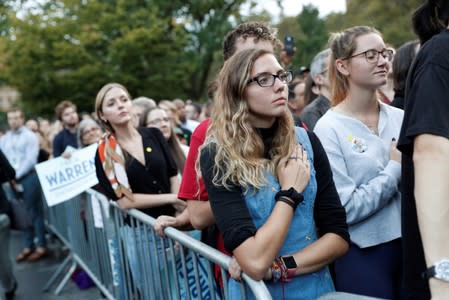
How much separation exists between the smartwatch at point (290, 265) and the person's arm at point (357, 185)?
652mm

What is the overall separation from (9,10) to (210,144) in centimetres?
2883

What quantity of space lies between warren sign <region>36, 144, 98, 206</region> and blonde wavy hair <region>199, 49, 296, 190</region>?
134 inches

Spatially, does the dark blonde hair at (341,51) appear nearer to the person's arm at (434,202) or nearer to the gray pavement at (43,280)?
the person's arm at (434,202)

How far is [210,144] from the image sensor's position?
2.21 m

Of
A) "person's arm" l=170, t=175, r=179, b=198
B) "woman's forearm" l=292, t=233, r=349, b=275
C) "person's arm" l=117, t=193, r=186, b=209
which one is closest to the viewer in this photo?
"woman's forearm" l=292, t=233, r=349, b=275

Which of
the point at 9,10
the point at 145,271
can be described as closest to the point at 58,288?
the point at 145,271

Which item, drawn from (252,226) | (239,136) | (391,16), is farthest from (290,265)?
(391,16)

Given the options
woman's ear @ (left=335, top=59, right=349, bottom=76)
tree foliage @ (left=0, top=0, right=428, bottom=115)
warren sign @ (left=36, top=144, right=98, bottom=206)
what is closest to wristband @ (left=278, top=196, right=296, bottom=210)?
woman's ear @ (left=335, top=59, right=349, bottom=76)

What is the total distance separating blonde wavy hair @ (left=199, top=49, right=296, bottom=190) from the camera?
2.07 meters

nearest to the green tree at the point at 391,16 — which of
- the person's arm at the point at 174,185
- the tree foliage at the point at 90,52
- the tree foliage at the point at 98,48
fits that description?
the tree foliage at the point at 98,48

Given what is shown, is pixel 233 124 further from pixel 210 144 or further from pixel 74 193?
pixel 74 193

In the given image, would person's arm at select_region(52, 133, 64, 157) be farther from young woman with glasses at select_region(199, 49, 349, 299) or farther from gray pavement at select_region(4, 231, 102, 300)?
young woman with glasses at select_region(199, 49, 349, 299)

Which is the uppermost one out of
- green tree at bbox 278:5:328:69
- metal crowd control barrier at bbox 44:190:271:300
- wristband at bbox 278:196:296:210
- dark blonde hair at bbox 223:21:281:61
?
green tree at bbox 278:5:328:69

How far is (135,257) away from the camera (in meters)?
3.64
